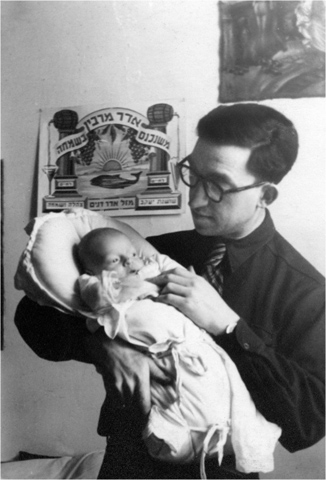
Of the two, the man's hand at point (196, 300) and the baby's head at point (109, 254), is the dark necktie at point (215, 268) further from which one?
the baby's head at point (109, 254)

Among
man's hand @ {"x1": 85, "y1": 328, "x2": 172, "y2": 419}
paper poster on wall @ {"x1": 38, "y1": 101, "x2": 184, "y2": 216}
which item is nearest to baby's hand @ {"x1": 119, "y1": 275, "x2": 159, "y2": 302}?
man's hand @ {"x1": 85, "y1": 328, "x2": 172, "y2": 419}

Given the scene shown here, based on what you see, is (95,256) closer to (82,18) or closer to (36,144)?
(36,144)

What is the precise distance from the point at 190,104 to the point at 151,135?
0.13 m

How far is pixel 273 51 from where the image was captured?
4.90 feet

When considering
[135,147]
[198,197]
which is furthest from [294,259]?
[135,147]

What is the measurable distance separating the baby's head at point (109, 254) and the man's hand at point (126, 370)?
0.51 ft

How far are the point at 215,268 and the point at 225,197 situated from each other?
171 mm

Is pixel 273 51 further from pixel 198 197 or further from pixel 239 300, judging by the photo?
pixel 239 300

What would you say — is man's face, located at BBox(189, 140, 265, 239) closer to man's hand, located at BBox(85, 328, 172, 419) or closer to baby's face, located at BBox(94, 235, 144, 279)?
baby's face, located at BBox(94, 235, 144, 279)

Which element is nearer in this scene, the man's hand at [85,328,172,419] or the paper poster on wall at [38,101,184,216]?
the man's hand at [85,328,172,419]

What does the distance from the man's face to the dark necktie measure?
39 mm

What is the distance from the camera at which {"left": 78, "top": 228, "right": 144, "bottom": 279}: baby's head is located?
54.5 inches

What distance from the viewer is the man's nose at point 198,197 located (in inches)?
58.7

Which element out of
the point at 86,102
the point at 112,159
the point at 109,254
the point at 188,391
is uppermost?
the point at 86,102
